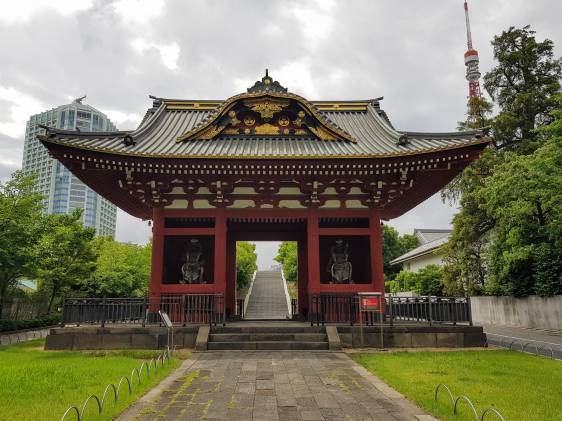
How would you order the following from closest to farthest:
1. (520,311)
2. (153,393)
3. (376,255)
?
(153,393) → (376,255) → (520,311)

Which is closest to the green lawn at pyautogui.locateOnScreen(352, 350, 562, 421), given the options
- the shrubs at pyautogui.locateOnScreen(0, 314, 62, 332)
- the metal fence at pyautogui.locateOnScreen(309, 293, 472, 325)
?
the metal fence at pyautogui.locateOnScreen(309, 293, 472, 325)

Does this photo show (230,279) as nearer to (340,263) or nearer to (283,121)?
(340,263)

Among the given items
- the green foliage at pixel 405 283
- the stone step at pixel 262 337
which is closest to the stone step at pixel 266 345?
the stone step at pixel 262 337

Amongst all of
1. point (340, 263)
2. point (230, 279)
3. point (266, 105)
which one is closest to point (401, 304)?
point (340, 263)

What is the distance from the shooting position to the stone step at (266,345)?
11.7 metres

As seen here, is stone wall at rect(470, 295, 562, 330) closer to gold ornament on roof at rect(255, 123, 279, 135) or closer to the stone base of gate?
the stone base of gate

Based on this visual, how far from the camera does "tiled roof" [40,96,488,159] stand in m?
13.1

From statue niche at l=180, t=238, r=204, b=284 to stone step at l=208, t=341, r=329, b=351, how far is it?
392 cm

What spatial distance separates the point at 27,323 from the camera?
73.7ft

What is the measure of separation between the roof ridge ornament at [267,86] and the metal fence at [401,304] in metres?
8.74

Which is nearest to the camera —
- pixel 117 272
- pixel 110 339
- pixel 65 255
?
pixel 110 339

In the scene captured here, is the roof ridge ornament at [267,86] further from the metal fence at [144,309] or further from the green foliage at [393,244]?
the green foliage at [393,244]

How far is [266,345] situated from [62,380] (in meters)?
5.62

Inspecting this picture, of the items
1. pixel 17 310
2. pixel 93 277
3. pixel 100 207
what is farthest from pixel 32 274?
pixel 100 207
